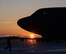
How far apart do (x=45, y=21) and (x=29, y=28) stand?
1.61 meters

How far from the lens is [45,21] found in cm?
3619

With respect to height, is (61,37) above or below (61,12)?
below

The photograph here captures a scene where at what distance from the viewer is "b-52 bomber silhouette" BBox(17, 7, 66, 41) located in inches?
1412

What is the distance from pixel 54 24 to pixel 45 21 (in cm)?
87

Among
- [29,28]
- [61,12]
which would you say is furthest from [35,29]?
[61,12]

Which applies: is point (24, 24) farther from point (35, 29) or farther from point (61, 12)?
point (61, 12)

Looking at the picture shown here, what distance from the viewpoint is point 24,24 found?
122ft

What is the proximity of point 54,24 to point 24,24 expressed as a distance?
2934mm

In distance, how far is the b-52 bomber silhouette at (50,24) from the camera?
35875mm

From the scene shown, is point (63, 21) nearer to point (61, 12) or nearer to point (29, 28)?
point (61, 12)

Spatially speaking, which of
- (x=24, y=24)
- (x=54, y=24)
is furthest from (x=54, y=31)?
(x=24, y=24)

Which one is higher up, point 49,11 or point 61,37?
point 49,11

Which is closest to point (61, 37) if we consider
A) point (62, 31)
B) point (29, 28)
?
point (62, 31)

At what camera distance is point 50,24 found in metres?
36.1
